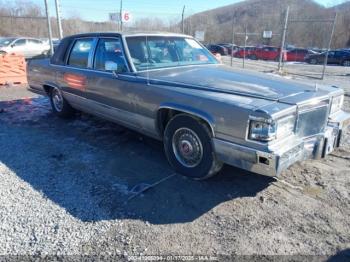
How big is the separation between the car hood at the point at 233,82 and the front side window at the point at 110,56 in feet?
1.33

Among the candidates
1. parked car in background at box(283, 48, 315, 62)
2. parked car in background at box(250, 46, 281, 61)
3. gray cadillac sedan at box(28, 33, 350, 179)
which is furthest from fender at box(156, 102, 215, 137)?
parked car in background at box(250, 46, 281, 61)

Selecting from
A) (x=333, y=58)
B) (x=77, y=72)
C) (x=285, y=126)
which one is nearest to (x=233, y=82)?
(x=285, y=126)

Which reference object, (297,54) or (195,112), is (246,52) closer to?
(297,54)

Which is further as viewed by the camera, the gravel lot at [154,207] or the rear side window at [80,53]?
the rear side window at [80,53]

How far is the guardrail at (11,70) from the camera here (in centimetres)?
1047

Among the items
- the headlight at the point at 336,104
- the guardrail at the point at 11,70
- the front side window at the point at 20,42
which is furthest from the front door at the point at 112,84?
the front side window at the point at 20,42

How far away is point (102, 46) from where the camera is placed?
490cm

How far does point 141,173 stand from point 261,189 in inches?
57.9

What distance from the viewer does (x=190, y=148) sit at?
3.72 metres

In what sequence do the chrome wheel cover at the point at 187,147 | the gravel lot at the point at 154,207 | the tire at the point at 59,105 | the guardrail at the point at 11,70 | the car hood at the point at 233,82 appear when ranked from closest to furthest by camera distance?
the gravel lot at the point at 154,207 < the car hood at the point at 233,82 < the chrome wheel cover at the point at 187,147 < the tire at the point at 59,105 < the guardrail at the point at 11,70

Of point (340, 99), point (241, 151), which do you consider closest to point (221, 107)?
point (241, 151)

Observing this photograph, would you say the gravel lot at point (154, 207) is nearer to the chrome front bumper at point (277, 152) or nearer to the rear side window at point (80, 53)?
the chrome front bumper at point (277, 152)

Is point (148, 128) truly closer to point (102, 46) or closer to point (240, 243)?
point (102, 46)

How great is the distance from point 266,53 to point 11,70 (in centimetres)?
2545
